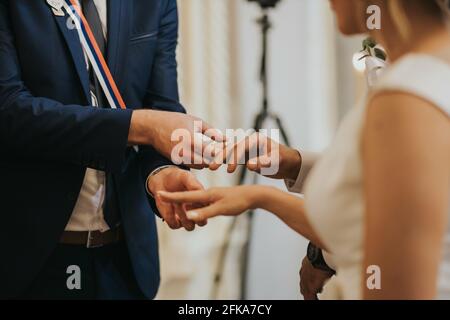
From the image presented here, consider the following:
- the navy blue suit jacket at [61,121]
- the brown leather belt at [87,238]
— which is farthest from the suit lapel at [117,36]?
the brown leather belt at [87,238]

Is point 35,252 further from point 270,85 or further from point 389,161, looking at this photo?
point 270,85

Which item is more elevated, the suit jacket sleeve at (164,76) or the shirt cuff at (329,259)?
the suit jacket sleeve at (164,76)

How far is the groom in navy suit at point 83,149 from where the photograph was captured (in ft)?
4.84

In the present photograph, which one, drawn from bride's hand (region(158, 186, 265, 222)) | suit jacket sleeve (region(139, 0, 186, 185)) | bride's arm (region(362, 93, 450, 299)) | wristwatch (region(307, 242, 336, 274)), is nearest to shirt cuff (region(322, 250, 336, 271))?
wristwatch (region(307, 242, 336, 274))

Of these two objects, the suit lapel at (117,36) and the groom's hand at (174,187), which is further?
the suit lapel at (117,36)

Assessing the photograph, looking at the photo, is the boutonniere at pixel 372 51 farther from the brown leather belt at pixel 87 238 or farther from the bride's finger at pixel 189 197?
the brown leather belt at pixel 87 238

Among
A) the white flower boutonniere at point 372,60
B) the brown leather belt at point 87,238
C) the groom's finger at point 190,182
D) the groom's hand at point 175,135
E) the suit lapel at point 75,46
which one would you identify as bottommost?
the brown leather belt at point 87,238

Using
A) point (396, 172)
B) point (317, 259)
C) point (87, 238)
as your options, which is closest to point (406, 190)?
point (396, 172)

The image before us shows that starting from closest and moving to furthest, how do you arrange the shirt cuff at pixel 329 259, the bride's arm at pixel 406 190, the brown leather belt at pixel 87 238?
the bride's arm at pixel 406 190, the shirt cuff at pixel 329 259, the brown leather belt at pixel 87 238

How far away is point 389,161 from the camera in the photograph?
0.86m

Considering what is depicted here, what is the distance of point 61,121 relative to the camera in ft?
4.83

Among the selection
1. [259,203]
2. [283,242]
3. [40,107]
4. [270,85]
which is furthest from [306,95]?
[259,203]

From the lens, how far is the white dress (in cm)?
89

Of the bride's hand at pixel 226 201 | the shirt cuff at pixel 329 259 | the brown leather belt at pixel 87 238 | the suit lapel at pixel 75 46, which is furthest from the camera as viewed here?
the brown leather belt at pixel 87 238
